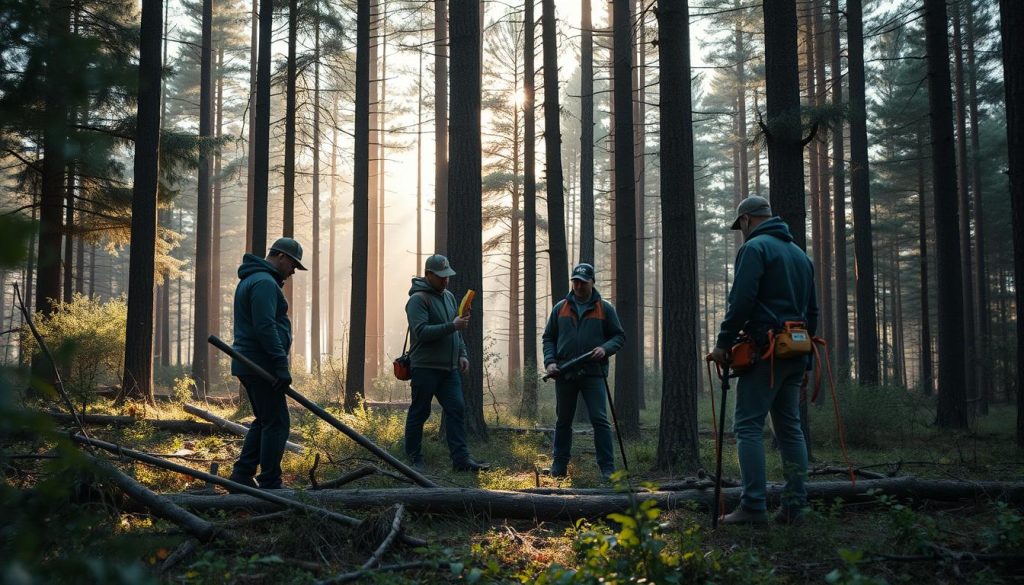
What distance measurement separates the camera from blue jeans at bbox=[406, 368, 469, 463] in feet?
25.4

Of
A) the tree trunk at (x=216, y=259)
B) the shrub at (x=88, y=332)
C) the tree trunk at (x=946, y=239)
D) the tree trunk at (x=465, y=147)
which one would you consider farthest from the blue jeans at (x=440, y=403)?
the tree trunk at (x=216, y=259)

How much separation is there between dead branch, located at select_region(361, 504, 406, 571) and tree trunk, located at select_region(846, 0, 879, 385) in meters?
13.8

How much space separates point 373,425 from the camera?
10203 millimetres

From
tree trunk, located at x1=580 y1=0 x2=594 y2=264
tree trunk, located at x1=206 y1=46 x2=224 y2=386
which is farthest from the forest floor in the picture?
tree trunk, located at x1=206 y1=46 x2=224 y2=386

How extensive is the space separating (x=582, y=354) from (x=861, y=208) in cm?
1276

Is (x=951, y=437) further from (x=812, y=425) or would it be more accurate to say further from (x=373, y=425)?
(x=373, y=425)

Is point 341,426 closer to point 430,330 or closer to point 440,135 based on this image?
point 430,330

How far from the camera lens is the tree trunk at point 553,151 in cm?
1516

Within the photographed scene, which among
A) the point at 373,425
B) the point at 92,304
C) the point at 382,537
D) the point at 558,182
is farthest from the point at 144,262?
the point at 382,537

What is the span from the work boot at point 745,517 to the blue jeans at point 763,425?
0.11ft

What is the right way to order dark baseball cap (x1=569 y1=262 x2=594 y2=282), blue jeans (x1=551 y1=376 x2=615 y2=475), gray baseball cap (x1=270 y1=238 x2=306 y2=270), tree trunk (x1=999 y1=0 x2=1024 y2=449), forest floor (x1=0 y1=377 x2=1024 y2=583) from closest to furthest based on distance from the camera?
forest floor (x1=0 y1=377 x2=1024 y2=583) → gray baseball cap (x1=270 y1=238 x2=306 y2=270) → blue jeans (x1=551 y1=376 x2=615 y2=475) → dark baseball cap (x1=569 y1=262 x2=594 y2=282) → tree trunk (x1=999 y1=0 x2=1024 y2=449)

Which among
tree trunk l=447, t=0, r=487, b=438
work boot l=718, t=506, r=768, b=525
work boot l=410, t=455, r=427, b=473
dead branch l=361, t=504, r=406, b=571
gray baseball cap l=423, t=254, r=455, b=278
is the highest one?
tree trunk l=447, t=0, r=487, b=438

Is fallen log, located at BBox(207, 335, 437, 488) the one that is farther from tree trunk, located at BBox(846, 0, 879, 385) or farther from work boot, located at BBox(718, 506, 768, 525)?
tree trunk, located at BBox(846, 0, 879, 385)

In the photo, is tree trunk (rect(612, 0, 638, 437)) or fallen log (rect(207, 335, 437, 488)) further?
tree trunk (rect(612, 0, 638, 437))
